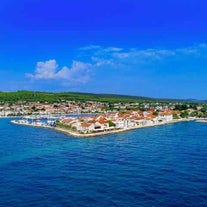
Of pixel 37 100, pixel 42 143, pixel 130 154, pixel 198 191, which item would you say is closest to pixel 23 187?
pixel 198 191

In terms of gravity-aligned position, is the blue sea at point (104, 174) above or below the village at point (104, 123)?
below

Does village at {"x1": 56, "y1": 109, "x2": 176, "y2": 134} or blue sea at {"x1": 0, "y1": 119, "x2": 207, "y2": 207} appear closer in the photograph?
blue sea at {"x1": 0, "y1": 119, "x2": 207, "y2": 207}

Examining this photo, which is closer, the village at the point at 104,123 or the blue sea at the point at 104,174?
the blue sea at the point at 104,174

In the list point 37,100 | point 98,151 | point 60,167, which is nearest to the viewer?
point 60,167

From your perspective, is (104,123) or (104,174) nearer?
(104,174)

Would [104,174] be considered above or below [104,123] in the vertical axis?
below

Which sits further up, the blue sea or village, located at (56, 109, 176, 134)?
village, located at (56, 109, 176, 134)

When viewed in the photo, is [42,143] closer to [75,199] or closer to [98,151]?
[98,151]

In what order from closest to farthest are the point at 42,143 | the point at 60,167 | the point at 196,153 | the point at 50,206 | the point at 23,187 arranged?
the point at 50,206
the point at 23,187
the point at 60,167
the point at 196,153
the point at 42,143
